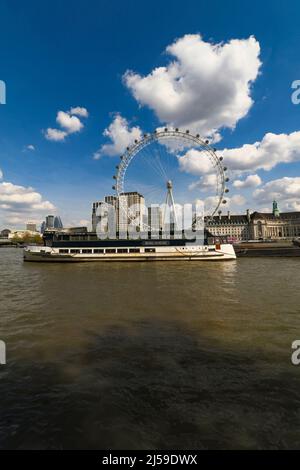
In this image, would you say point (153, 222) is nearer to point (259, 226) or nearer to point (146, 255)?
point (146, 255)

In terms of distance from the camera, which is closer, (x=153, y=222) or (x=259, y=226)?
(x=153, y=222)

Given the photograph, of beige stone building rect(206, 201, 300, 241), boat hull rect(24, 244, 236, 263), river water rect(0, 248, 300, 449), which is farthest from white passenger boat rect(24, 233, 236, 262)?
beige stone building rect(206, 201, 300, 241)

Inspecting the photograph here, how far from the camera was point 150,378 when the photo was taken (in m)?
7.02

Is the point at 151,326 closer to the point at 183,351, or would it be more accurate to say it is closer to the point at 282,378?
the point at 183,351

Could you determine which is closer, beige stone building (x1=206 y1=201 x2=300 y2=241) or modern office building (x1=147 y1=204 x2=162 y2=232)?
modern office building (x1=147 y1=204 x2=162 y2=232)

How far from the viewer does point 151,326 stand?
11250mm

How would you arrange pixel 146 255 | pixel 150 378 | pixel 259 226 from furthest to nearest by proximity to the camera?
1. pixel 259 226
2. pixel 146 255
3. pixel 150 378

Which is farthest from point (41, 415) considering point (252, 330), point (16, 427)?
point (252, 330)

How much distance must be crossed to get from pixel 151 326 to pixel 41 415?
6241 mm

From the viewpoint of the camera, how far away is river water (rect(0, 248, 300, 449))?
4969mm

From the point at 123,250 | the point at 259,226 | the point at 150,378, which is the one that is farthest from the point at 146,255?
the point at 259,226

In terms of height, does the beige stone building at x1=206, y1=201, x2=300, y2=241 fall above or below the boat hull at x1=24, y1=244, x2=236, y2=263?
above

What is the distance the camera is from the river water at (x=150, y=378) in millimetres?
4969

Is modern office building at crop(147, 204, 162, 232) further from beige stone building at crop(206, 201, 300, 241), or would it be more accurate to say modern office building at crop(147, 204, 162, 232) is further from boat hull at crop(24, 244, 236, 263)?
beige stone building at crop(206, 201, 300, 241)
